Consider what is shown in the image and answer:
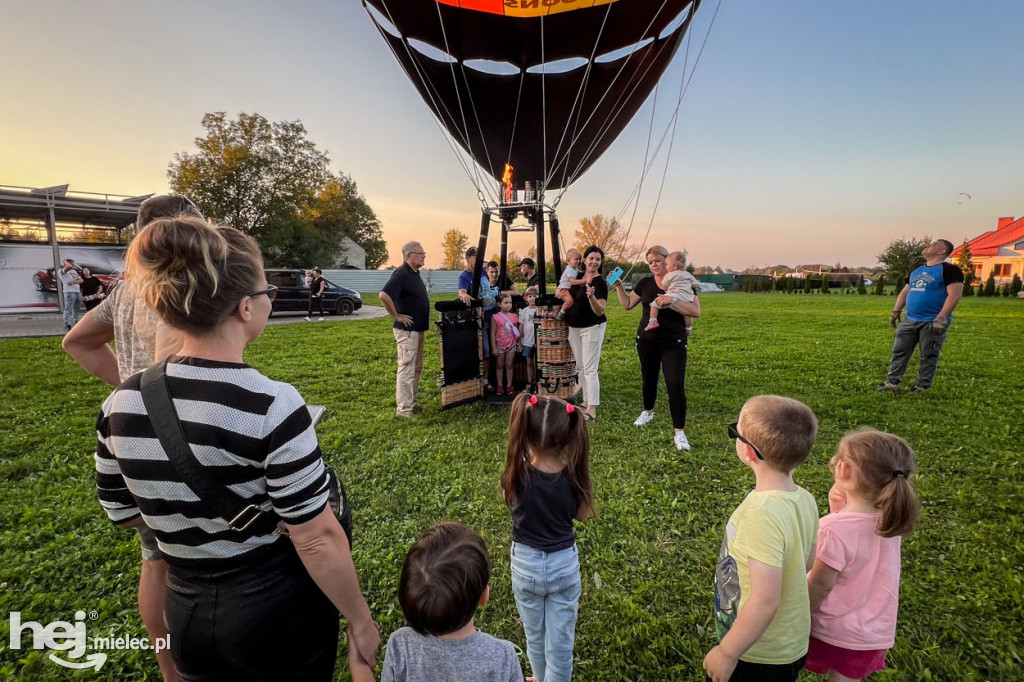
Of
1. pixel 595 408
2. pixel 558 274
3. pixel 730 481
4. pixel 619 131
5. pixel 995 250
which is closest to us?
pixel 730 481

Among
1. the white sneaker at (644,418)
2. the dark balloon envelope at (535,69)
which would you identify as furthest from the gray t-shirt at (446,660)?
the dark balloon envelope at (535,69)

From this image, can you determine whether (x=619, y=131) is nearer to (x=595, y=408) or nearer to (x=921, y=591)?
(x=595, y=408)

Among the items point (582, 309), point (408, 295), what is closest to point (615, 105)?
point (582, 309)

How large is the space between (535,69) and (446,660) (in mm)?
6275

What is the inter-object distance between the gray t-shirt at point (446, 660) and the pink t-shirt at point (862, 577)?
1.13 metres

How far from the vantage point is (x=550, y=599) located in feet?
5.74

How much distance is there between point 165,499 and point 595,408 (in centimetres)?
454

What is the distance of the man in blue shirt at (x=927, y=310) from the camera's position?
223 inches

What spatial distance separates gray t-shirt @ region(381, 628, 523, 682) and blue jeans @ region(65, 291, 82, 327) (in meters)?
14.7

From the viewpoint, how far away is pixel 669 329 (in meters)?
4.37

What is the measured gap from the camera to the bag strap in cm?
97

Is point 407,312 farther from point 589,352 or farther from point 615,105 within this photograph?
point 615,105

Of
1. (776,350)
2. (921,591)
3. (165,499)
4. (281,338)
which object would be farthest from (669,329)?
(281,338)

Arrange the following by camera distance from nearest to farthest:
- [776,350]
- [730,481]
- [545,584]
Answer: [545,584] → [730,481] → [776,350]
